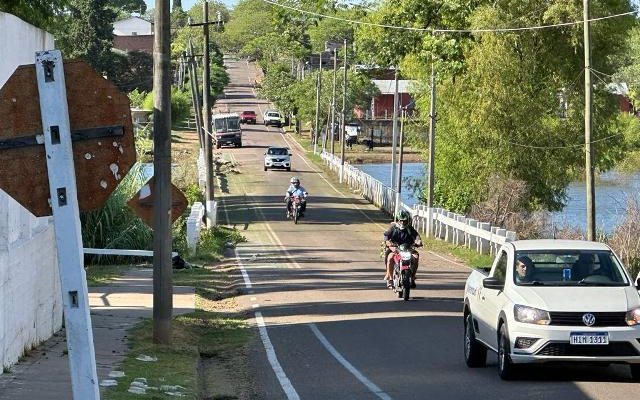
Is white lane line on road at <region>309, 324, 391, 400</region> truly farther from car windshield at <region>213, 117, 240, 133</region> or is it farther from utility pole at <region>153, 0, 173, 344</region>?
car windshield at <region>213, 117, 240, 133</region>

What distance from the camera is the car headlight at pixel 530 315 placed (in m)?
13.2

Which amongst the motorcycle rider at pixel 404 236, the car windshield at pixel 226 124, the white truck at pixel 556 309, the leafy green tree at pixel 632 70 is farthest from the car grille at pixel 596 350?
the car windshield at pixel 226 124

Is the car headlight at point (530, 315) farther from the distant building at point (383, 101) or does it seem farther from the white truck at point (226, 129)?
the distant building at point (383, 101)

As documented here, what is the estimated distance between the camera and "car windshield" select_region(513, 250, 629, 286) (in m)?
14.0

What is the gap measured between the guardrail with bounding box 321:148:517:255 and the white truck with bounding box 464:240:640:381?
14.9 meters

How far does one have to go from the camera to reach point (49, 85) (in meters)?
6.11

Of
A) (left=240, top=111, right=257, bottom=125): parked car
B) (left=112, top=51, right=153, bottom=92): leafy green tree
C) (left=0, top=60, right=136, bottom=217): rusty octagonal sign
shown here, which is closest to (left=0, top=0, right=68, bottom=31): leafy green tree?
(left=0, top=60, right=136, bottom=217): rusty octagonal sign

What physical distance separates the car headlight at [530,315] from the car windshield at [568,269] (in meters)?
0.68

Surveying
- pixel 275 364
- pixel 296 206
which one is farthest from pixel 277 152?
pixel 275 364

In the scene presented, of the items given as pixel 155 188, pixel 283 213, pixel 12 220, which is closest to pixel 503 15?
pixel 283 213

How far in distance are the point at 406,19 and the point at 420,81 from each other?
19.0 meters

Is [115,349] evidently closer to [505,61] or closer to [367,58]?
[367,58]

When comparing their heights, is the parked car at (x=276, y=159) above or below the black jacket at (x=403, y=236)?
below

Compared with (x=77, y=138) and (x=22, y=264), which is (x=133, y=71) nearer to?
(x=22, y=264)
